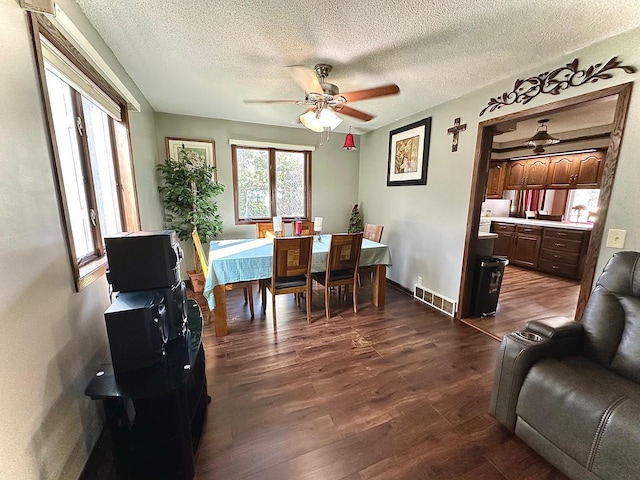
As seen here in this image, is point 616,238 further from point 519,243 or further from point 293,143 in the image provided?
point 293,143

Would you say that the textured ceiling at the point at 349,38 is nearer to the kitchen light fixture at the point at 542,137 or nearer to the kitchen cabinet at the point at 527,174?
the kitchen light fixture at the point at 542,137

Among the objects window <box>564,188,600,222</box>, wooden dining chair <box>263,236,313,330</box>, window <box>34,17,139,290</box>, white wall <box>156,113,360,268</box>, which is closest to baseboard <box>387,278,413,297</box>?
white wall <box>156,113,360,268</box>

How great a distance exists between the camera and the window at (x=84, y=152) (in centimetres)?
127

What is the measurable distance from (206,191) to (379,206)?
8.67 feet

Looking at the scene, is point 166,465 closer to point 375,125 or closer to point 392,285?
point 392,285

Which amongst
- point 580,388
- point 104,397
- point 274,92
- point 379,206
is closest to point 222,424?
point 104,397

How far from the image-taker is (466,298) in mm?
2928

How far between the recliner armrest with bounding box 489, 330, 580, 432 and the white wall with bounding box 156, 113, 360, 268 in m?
3.51

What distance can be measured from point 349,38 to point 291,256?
1.81 m

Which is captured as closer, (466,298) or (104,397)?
(104,397)

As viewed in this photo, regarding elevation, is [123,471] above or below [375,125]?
below

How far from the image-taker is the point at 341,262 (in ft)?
9.45

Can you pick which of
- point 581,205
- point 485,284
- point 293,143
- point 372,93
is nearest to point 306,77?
point 372,93

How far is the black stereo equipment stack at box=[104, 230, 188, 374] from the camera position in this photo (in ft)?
3.80
